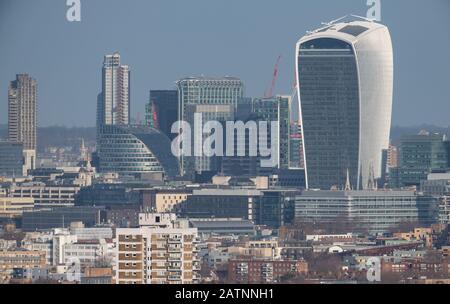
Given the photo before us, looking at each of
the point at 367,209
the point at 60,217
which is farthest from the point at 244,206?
the point at 60,217

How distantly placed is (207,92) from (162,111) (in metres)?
2.15

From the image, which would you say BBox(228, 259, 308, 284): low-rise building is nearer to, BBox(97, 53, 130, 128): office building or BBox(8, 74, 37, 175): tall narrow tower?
BBox(8, 74, 37, 175): tall narrow tower

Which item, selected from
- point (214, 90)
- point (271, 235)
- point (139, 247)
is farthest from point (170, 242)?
point (214, 90)

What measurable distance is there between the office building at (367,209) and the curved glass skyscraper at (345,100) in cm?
466

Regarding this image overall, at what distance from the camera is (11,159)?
5562cm

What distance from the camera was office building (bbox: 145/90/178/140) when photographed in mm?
58594

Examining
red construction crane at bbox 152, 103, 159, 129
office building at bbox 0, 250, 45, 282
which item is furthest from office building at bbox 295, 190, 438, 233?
office building at bbox 0, 250, 45, 282

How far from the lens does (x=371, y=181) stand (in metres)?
52.2

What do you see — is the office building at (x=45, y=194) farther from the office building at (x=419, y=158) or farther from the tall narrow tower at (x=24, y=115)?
the office building at (x=419, y=158)

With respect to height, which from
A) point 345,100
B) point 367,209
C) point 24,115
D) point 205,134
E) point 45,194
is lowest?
point 367,209

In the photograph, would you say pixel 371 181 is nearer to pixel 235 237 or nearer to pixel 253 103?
pixel 253 103

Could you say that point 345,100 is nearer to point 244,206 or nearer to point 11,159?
point 11,159

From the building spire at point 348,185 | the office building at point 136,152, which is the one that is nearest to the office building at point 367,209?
the building spire at point 348,185

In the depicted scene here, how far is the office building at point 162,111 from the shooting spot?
58594 mm
